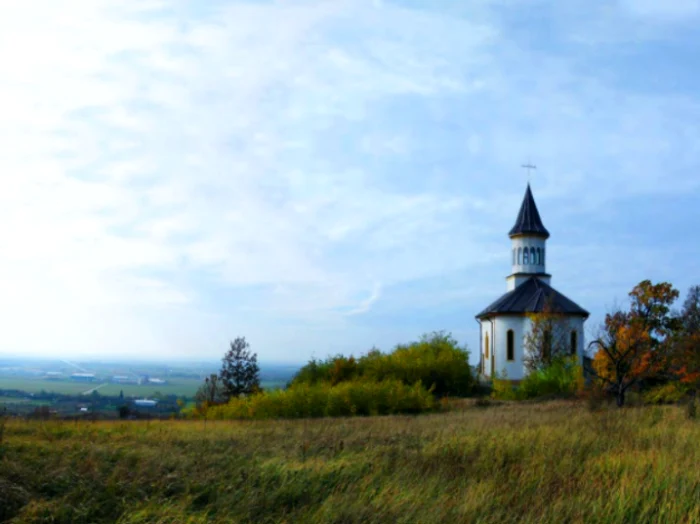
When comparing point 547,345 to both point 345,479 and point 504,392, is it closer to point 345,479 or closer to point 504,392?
point 504,392

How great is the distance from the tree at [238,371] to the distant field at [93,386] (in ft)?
2.61

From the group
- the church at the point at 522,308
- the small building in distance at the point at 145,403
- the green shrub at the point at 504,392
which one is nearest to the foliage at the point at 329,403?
the small building in distance at the point at 145,403

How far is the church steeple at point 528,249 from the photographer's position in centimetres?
5250

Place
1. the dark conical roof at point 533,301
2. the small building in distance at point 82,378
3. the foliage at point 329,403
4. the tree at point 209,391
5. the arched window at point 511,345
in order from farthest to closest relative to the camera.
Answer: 1. the arched window at point 511,345
2. the dark conical roof at point 533,301
3. the tree at point 209,391
4. the small building in distance at point 82,378
5. the foliage at point 329,403

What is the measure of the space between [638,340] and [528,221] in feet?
76.9

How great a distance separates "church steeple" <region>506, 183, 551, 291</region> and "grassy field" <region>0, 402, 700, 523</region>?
41.5 metres

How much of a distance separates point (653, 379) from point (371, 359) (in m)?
13.0

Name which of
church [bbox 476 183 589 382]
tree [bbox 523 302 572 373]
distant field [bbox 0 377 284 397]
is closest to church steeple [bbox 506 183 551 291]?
church [bbox 476 183 589 382]

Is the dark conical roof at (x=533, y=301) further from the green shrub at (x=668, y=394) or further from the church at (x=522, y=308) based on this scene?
the green shrub at (x=668, y=394)

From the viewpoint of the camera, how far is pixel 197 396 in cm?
3069

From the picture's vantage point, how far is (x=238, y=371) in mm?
33188

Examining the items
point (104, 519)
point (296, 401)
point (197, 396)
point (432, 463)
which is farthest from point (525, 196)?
point (104, 519)

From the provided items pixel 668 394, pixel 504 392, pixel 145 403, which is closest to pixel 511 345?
pixel 504 392

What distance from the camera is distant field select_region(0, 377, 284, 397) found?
67.7 ft
